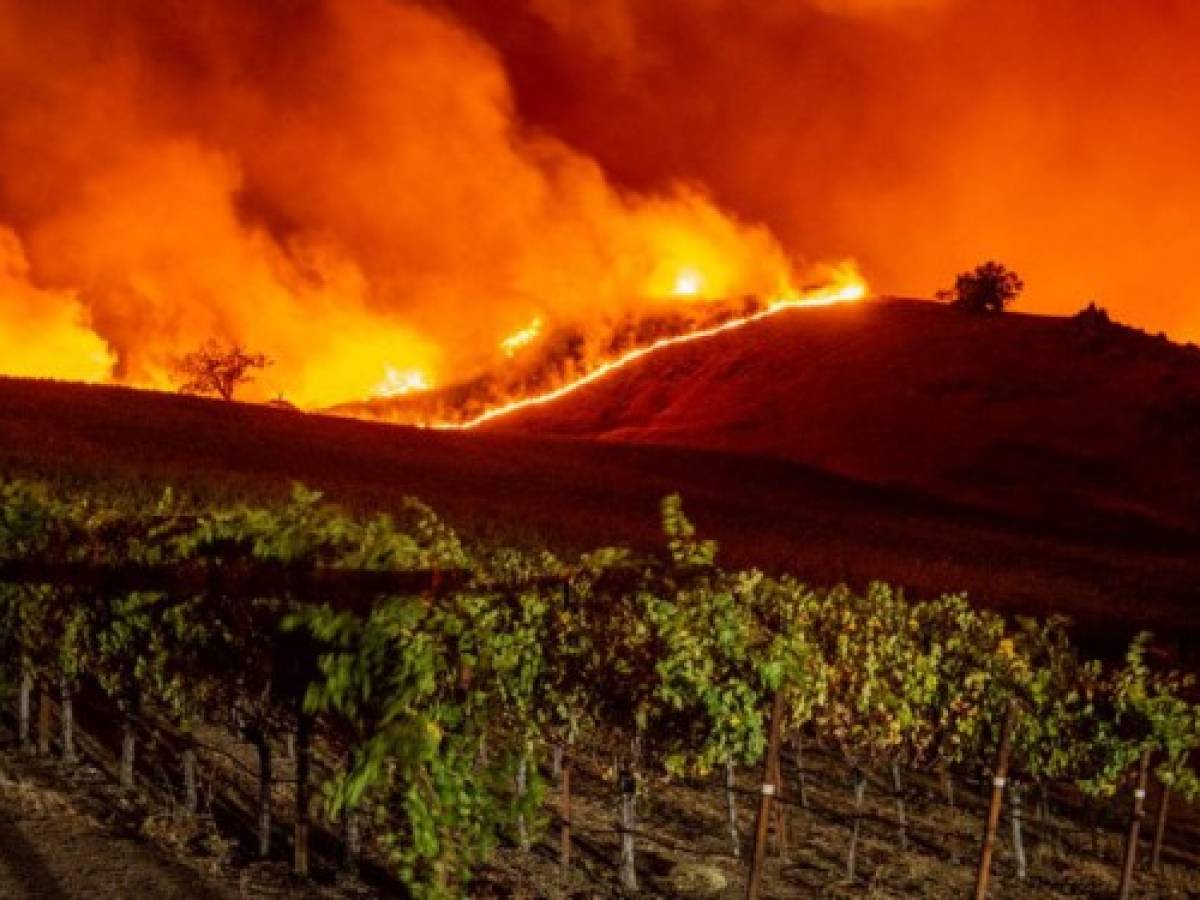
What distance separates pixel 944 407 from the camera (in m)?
96.5

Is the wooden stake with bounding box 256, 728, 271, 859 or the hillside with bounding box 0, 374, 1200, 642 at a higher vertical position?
the wooden stake with bounding box 256, 728, 271, 859

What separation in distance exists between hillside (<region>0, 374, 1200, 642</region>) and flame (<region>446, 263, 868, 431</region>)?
43319 mm

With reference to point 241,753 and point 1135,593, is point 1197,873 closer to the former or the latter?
point 241,753

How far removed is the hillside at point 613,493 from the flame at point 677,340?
1705 inches

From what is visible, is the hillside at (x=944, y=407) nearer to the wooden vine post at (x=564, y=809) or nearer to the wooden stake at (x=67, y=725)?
the wooden vine post at (x=564, y=809)

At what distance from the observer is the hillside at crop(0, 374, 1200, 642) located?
123 ft

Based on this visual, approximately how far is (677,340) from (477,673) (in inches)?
4823

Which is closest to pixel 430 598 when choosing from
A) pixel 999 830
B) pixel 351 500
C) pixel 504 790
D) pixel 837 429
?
pixel 504 790

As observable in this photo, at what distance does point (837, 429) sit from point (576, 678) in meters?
83.4

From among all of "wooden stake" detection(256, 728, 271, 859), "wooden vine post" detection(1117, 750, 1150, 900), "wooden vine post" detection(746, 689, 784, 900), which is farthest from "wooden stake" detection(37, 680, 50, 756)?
"wooden vine post" detection(1117, 750, 1150, 900)

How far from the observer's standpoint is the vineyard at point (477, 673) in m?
8.69

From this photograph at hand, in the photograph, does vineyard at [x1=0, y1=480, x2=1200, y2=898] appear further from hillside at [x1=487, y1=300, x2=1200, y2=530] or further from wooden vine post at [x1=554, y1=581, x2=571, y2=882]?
hillside at [x1=487, y1=300, x2=1200, y2=530]

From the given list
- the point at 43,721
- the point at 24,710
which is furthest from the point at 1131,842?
the point at 24,710

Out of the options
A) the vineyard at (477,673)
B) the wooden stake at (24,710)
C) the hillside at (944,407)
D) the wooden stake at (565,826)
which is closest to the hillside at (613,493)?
the hillside at (944,407)
